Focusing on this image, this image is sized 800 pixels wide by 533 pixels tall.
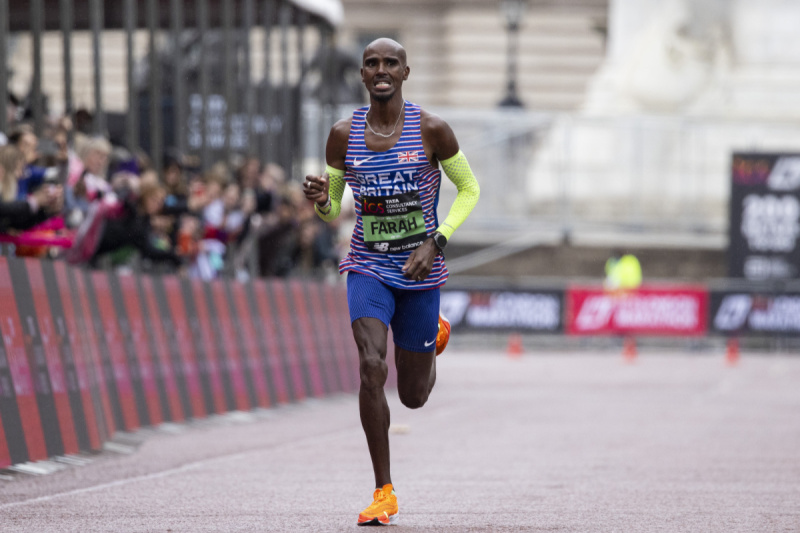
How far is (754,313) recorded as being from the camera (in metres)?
33.9

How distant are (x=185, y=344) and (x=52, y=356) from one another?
12.8ft

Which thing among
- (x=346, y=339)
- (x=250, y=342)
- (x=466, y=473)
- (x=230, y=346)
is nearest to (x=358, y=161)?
(x=466, y=473)

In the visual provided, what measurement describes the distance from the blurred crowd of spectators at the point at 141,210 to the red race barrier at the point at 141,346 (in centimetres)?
42

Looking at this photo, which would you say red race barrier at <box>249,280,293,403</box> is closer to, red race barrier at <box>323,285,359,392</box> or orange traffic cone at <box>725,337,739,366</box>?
red race barrier at <box>323,285,359,392</box>

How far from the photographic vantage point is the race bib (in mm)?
8477

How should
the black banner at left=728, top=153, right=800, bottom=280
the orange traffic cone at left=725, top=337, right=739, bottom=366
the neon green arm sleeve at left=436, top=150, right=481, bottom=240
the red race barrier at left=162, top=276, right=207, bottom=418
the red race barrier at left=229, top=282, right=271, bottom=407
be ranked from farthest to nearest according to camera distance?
the black banner at left=728, top=153, right=800, bottom=280 < the orange traffic cone at left=725, top=337, right=739, bottom=366 < the red race barrier at left=229, top=282, right=271, bottom=407 < the red race barrier at left=162, top=276, right=207, bottom=418 < the neon green arm sleeve at left=436, top=150, right=481, bottom=240

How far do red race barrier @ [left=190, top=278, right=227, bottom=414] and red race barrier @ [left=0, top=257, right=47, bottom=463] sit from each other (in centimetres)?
478

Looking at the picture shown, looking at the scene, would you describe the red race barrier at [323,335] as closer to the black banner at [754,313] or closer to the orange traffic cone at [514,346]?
the orange traffic cone at [514,346]

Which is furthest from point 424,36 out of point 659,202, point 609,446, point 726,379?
point 609,446

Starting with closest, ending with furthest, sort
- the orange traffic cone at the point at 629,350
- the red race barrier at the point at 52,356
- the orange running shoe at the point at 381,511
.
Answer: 1. the orange running shoe at the point at 381,511
2. the red race barrier at the point at 52,356
3. the orange traffic cone at the point at 629,350

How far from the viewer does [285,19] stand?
21.5 metres


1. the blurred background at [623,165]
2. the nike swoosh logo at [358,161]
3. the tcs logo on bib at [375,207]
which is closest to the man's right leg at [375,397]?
the tcs logo on bib at [375,207]

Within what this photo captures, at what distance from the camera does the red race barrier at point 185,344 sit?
15203mm

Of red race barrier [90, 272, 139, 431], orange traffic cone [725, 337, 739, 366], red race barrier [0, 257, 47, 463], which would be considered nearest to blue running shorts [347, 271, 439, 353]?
red race barrier [0, 257, 47, 463]
